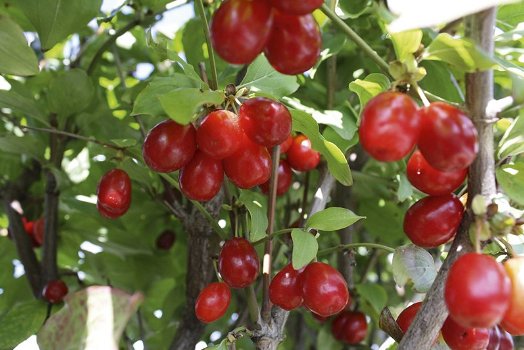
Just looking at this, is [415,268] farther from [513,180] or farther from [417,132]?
[417,132]

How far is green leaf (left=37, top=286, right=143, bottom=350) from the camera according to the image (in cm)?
78

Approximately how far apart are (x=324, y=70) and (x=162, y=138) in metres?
0.78

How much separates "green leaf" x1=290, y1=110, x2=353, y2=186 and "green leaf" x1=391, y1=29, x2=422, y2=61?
0.64ft

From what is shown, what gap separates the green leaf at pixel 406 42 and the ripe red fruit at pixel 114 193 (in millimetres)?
594

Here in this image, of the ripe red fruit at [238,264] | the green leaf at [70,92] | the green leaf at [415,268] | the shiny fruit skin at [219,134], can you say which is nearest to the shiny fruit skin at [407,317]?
the green leaf at [415,268]

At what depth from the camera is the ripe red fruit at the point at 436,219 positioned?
2.49 feet

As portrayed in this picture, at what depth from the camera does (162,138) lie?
0.86 metres

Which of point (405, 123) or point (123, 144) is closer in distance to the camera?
point (405, 123)

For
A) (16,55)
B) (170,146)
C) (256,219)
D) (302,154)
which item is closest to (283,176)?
(302,154)

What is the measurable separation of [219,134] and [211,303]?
34 centimetres

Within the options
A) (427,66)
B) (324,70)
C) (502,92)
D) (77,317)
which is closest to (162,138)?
(77,317)

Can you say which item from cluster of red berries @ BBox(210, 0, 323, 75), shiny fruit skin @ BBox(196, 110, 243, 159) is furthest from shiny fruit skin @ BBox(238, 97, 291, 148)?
cluster of red berries @ BBox(210, 0, 323, 75)

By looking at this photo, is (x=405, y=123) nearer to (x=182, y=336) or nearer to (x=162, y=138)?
(x=162, y=138)

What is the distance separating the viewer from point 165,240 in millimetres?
1733
